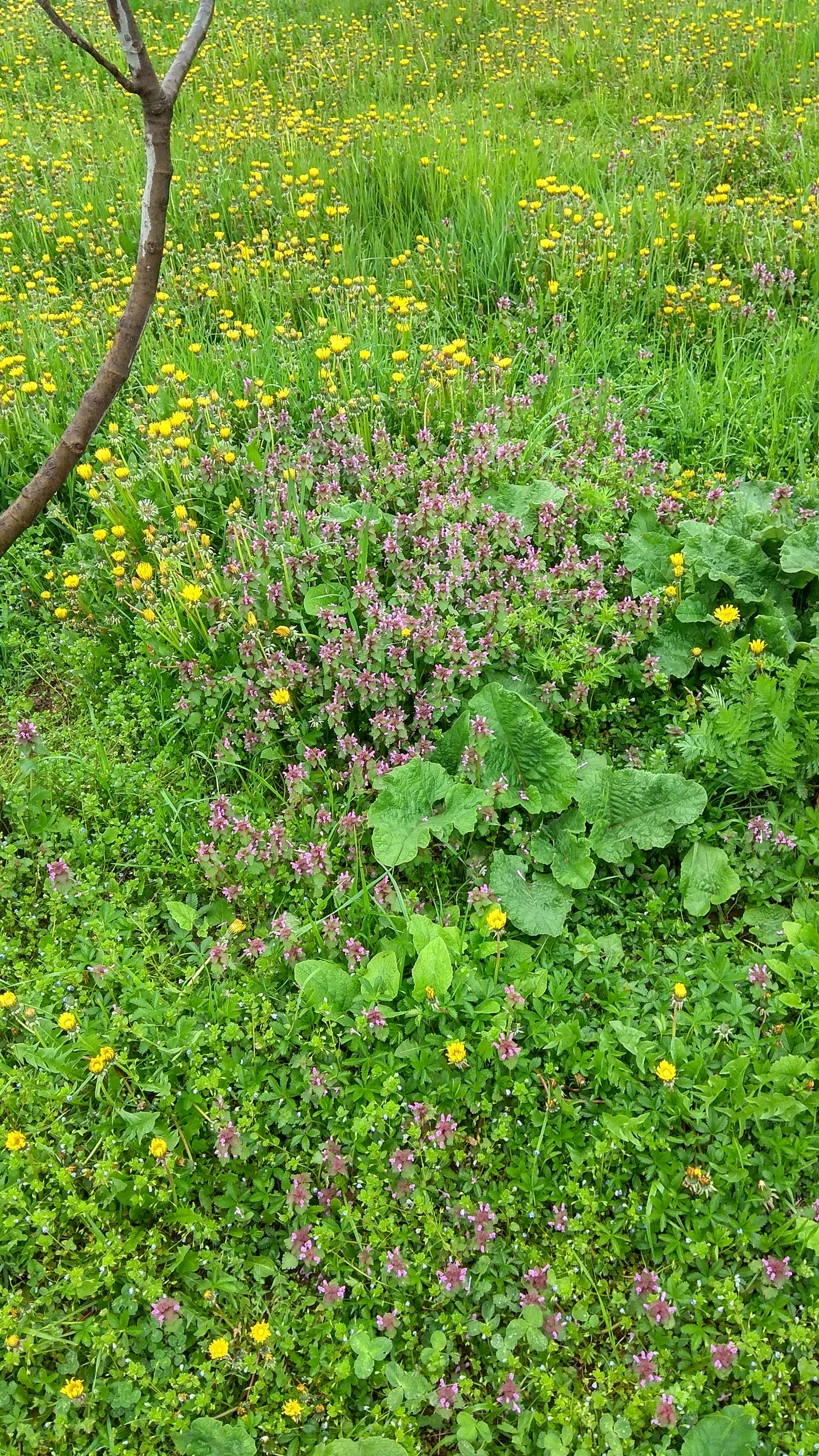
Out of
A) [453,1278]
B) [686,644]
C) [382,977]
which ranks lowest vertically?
[453,1278]

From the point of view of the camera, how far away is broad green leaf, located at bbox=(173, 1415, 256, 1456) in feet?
5.85

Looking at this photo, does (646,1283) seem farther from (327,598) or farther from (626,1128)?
(327,598)

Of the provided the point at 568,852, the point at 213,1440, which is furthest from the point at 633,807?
the point at 213,1440

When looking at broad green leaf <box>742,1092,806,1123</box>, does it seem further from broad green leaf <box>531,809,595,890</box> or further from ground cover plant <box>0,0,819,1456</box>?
broad green leaf <box>531,809,595,890</box>

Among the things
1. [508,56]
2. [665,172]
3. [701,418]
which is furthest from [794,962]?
[508,56]

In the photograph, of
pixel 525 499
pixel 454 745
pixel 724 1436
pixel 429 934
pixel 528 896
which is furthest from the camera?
pixel 525 499

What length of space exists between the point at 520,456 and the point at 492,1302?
2639 mm

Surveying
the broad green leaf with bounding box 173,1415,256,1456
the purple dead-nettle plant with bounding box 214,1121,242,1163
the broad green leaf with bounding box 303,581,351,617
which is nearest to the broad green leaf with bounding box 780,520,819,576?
the broad green leaf with bounding box 303,581,351,617

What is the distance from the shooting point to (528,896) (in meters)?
2.48

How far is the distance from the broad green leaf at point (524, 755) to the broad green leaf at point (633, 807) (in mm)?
67

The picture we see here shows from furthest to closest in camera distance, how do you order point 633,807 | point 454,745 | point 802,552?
point 802,552 < point 454,745 < point 633,807

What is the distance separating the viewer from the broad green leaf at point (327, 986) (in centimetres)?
227

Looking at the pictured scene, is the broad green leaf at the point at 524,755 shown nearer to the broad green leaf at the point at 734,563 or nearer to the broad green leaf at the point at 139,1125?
the broad green leaf at the point at 734,563

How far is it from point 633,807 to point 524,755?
339 millimetres
